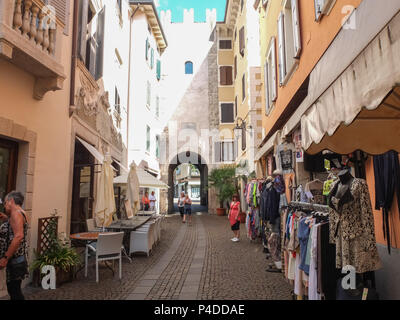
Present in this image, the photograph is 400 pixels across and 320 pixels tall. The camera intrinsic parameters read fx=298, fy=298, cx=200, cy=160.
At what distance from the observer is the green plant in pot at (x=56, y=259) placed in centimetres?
534

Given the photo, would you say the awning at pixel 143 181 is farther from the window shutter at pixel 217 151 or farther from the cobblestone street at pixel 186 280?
the window shutter at pixel 217 151

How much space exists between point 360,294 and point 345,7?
151 inches

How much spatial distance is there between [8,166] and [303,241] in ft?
16.9

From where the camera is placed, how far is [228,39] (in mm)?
23875

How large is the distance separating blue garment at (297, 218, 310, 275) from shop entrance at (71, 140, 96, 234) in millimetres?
6813

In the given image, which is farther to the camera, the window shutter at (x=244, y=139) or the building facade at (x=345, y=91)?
the window shutter at (x=244, y=139)

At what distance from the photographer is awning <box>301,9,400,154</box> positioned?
1.71m

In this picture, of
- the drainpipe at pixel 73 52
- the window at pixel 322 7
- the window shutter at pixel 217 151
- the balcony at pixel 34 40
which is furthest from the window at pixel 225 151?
the balcony at pixel 34 40

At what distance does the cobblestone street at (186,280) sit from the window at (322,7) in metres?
4.77

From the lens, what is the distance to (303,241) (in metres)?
3.71

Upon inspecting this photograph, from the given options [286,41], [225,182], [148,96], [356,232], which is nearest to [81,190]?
[286,41]

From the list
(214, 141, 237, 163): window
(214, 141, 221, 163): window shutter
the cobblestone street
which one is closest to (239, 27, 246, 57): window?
(214, 141, 237, 163): window

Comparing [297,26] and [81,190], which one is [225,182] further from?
[297,26]
